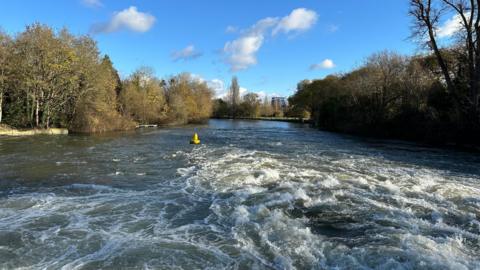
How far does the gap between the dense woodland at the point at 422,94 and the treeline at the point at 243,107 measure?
63.0 meters

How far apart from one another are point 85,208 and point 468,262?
7.72 m

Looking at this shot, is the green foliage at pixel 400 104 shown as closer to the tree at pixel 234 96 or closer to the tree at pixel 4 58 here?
the tree at pixel 4 58

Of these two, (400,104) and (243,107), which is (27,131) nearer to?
(400,104)

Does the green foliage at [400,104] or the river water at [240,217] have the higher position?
the green foliage at [400,104]

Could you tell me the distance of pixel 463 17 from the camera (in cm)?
2384

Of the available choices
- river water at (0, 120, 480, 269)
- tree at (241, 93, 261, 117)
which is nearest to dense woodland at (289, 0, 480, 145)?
river water at (0, 120, 480, 269)

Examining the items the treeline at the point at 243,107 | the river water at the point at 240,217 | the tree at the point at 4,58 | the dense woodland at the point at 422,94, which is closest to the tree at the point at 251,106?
the treeline at the point at 243,107

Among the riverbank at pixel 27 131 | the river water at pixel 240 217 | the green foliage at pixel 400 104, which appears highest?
the green foliage at pixel 400 104

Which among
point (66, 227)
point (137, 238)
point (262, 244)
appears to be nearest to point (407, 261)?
point (262, 244)

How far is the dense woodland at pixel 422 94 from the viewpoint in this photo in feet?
78.3

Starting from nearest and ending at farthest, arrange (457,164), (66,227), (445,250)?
1. (445,250)
2. (66,227)
3. (457,164)

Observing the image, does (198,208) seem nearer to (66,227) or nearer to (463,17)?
(66,227)

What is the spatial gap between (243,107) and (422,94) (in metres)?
82.0

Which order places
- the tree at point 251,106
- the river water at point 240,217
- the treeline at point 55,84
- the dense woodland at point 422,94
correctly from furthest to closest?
the tree at point 251,106 → the treeline at point 55,84 → the dense woodland at point 422,94 → the river water at point 240,217
